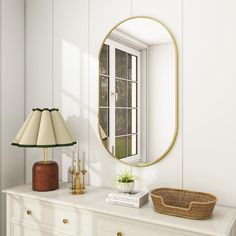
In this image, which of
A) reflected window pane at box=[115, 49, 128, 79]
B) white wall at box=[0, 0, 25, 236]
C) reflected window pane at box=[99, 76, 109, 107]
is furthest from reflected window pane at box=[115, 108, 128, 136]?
white wall at box=[0, 0, 25, 236]

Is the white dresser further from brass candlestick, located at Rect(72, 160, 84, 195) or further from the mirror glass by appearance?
the mirror glass

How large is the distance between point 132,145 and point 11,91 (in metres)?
1.17

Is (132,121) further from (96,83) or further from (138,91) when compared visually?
(96,83)

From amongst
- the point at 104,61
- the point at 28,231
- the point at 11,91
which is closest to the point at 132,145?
the point at 104,61

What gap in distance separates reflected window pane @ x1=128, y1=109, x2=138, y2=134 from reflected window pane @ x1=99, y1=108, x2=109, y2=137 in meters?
0.19

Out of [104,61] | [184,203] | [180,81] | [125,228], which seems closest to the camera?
[125,228]

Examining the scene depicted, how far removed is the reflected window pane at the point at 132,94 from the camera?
2072mm

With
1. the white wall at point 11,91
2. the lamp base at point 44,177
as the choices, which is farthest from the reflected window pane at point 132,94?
the white wall at point 11,91

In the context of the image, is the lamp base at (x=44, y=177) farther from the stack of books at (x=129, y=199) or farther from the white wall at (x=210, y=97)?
the white wall at (x=210, y=97)

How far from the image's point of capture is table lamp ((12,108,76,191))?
2.06m

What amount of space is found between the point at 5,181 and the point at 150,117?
1.33 meters

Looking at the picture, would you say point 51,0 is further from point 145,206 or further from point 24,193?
point 145,206

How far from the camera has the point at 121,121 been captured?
2.12 m

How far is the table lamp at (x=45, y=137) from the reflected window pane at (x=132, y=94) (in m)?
0.51
